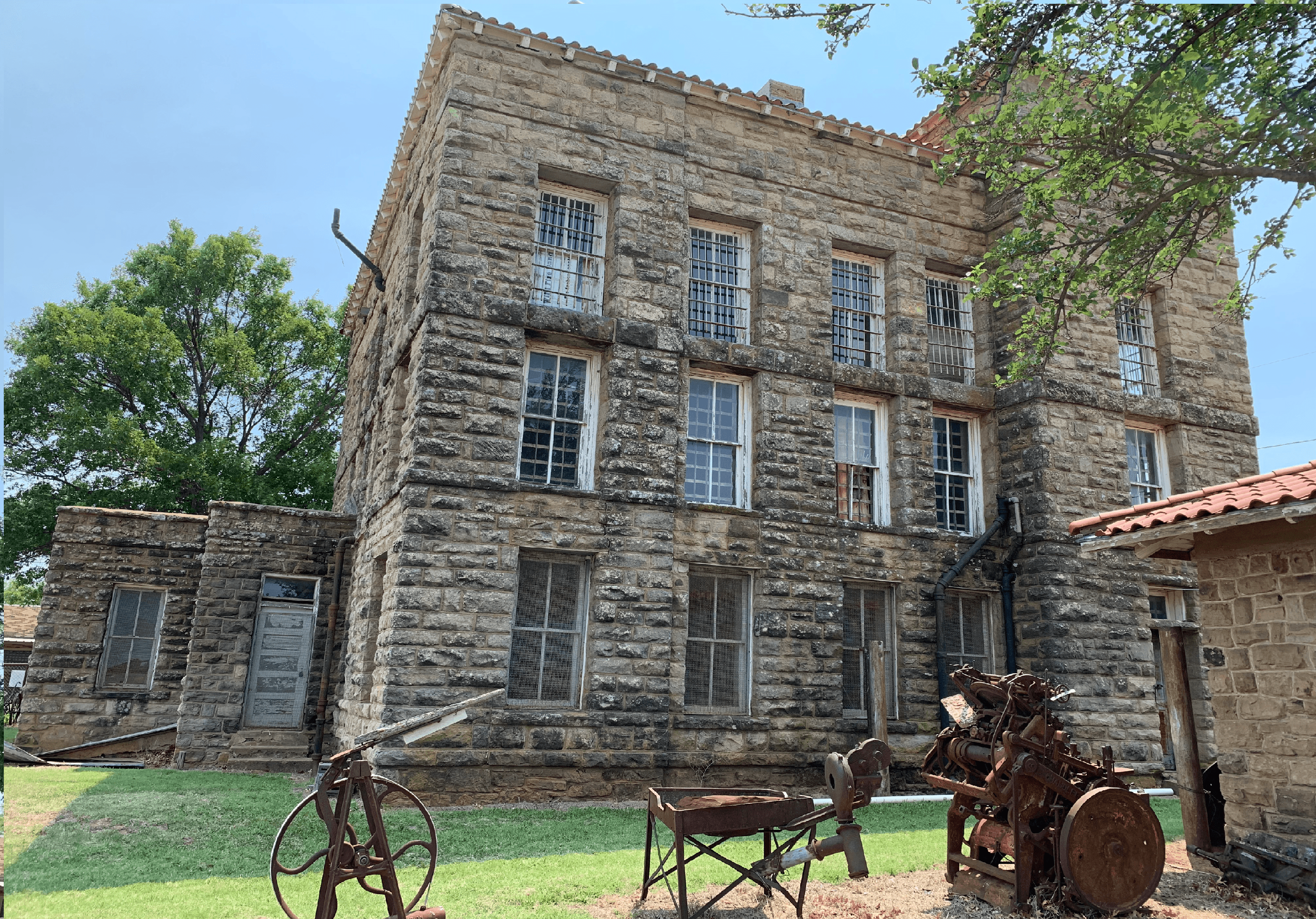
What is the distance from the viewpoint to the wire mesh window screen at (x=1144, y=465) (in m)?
14.7

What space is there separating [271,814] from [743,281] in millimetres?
9760

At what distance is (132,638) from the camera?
→ 53.8ft

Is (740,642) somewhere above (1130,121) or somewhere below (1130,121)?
below

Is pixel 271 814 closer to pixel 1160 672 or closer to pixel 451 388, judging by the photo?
pixel 451 388

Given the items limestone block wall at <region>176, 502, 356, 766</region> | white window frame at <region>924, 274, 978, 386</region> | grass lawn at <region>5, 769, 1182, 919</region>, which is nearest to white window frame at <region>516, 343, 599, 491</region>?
grass lawn at <region>5, 769, 1182, 919</region>

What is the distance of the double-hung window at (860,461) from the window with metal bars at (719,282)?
215 centimetres

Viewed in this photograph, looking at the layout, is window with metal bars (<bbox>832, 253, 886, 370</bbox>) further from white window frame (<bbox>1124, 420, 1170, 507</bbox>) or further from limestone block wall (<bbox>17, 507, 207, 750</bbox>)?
limestone block wall (<bbox>17, 507, 207, 750</bbox>)

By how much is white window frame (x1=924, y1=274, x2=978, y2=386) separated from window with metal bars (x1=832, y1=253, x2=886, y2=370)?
89cm

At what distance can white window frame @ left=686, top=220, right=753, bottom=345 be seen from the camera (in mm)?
13188

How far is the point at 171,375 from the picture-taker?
24.9 meters

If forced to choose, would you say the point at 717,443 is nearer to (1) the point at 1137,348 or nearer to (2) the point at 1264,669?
(2) the point at 1264,669

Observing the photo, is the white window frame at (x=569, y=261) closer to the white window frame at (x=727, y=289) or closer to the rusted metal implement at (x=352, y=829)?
the white window frame at (x=727, y=289)

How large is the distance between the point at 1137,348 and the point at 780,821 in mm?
13073

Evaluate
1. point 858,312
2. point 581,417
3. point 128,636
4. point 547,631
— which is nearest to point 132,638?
point 128,636
